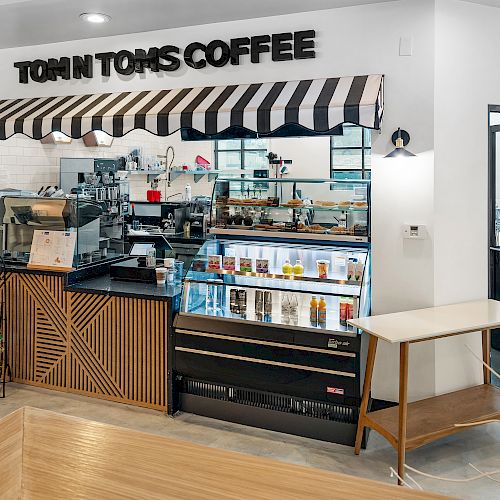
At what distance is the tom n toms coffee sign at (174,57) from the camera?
445 cm

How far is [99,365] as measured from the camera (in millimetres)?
4699

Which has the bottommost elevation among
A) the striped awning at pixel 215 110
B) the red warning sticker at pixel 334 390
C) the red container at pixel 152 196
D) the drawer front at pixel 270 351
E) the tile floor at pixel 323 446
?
the tile floor at pixel 323 446

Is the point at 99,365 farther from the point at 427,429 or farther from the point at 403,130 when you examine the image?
the point at 403,130

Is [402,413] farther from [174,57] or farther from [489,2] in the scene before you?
[174,57]

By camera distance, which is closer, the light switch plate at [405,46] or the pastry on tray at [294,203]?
the light switch plate at [405,46]

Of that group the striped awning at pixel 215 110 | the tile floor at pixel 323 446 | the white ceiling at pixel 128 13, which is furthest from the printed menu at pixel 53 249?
the white ceiling at pixel 128 13

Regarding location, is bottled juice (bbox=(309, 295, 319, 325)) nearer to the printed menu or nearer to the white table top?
the white table top

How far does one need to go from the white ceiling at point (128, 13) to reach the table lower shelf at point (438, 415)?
3000mm

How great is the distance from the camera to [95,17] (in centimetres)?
446

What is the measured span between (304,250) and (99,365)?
2001mm

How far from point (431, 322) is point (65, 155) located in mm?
6246

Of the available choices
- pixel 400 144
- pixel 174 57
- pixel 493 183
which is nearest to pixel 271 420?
pixel 400 144

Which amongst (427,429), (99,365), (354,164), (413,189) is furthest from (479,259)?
(354,164)

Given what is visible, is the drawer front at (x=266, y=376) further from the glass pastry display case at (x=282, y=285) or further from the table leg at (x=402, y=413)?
the table leg at (x=402, y=413)
